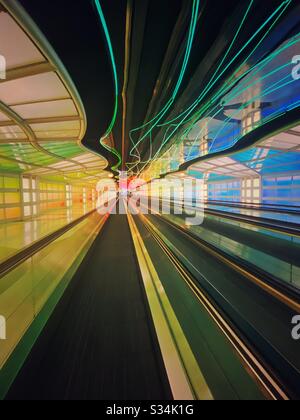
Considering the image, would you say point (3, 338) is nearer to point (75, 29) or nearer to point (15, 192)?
point (75, 29)

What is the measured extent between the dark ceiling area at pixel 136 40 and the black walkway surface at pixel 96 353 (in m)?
3.49

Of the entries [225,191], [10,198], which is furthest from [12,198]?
[225,191]

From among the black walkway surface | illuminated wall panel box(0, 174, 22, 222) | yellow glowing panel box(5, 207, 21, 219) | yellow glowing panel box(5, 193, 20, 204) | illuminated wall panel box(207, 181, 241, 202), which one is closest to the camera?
the black walkway surface

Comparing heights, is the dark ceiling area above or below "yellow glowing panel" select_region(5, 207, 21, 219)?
above

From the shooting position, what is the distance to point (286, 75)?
6223 mm

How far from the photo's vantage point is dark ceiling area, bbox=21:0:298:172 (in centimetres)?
179

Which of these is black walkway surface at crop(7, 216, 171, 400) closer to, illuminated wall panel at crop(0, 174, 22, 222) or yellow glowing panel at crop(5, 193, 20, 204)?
illuminated wall panel at crop(0, 174, 22, 222)

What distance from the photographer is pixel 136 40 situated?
354cm

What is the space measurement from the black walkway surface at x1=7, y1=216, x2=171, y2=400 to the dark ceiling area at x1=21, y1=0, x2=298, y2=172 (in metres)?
3.49

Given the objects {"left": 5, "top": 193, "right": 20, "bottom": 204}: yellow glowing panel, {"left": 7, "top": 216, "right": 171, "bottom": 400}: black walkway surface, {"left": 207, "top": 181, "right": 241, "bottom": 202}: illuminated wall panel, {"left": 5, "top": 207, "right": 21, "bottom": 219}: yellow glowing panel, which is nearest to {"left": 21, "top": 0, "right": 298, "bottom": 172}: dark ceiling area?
{"left": 7, "top": 216, "right": 171, "bottom": 400}: black walkway surface

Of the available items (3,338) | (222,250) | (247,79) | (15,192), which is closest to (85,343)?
(3,338)

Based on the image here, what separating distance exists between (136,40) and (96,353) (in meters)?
5.31

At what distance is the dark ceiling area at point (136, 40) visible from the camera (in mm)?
1792
